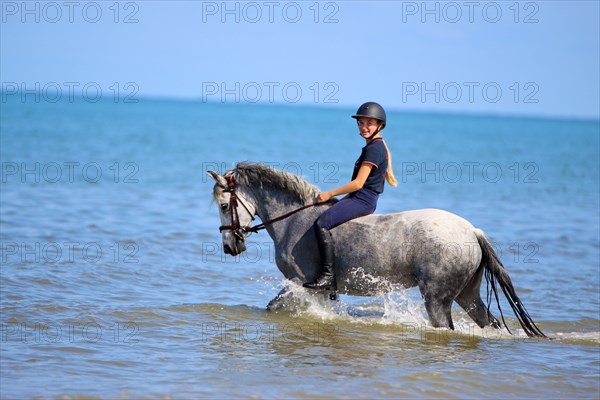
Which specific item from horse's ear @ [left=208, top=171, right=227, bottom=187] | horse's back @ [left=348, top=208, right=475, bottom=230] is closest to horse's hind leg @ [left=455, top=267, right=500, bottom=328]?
horse's back @ [left=348, top=208, right=475, bottom=230]

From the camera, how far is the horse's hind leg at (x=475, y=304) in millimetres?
8383

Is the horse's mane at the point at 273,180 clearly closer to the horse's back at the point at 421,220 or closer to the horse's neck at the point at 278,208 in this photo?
the horse's neck at the point at 278,208

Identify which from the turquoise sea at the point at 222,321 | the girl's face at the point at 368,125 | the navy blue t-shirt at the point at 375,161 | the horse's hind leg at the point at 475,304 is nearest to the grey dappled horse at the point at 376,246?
the horse's hind leg at the point at 475,304

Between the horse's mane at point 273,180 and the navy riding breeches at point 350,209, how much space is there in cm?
47

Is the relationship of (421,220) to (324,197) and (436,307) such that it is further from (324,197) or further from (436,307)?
(324,197)

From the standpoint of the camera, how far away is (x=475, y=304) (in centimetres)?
845

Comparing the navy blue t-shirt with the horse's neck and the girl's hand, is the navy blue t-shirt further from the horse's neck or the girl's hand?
the horse's neck

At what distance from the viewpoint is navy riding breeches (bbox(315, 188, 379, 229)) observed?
27.1 feet

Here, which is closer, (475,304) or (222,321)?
(475,304)

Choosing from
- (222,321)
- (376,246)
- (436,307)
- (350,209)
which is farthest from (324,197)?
(222,321)

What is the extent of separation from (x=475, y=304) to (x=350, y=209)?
180 cm

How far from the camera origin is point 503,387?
6656mm

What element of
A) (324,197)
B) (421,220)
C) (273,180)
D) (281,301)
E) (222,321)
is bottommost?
(222,321)

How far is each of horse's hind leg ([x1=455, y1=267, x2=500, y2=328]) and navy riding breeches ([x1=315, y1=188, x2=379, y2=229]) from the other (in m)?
1.41
